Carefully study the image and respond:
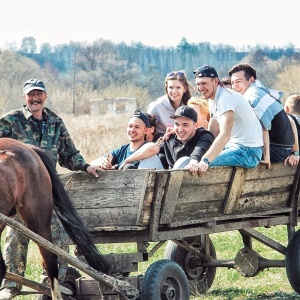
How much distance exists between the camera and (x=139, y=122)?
8047mm

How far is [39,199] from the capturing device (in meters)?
6.70

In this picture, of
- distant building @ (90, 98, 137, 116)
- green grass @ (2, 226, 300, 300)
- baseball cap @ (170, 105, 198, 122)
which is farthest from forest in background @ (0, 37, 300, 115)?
baseball cap @ (170, 105, 198, 122)

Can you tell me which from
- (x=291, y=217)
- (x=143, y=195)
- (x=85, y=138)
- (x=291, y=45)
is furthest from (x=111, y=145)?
(x=291, y=45)

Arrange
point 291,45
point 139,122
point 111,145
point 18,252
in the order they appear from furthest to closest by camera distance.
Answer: point 291,45, point 111,145, point 139,122, point 18,252

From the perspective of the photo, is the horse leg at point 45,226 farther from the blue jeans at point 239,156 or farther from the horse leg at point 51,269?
the blue jeans at point 239,156

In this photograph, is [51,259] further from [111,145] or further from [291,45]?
[291,45]

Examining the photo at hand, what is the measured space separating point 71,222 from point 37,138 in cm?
112

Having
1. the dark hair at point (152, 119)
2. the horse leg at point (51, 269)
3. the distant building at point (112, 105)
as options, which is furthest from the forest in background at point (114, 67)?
the horse leg at point (51, 269)

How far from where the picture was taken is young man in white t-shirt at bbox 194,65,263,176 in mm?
7781

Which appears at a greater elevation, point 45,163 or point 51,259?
point 45,163

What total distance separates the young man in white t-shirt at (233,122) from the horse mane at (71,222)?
1.40m

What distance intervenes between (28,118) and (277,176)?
246 centimetres

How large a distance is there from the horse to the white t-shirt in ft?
5.63

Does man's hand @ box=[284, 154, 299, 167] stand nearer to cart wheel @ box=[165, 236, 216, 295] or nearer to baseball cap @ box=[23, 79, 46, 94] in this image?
cart wheel @ box=[165, 236, 216, 295]
